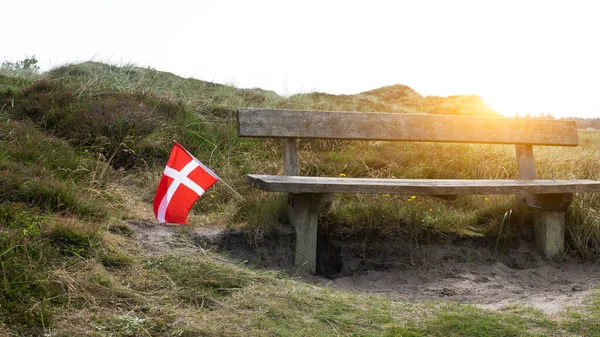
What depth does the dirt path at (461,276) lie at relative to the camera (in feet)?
14.0

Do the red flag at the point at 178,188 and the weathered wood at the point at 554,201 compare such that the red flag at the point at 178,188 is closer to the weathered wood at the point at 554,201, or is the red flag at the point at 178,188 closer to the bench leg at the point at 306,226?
the bench leg at the point at 306,226

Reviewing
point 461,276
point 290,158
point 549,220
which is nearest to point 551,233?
point 549,220

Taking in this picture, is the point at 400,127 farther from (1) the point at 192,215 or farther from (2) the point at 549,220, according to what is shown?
(1) the point at 192,215

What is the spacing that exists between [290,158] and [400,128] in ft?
3.32

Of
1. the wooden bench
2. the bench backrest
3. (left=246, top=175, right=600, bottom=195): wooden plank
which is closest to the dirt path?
the wooden bench

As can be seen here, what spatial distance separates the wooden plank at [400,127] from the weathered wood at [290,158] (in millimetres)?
84

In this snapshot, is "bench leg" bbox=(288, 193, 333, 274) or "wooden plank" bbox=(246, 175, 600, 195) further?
"bench leg" bbox=(288, 193, 333, 274)

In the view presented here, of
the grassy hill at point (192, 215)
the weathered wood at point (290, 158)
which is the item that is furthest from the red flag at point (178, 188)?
the weathered wood at point (290, 158)

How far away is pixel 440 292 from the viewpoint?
4418mm

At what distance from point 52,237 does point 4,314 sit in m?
0.86

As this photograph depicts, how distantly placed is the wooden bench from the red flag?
0.44 metres

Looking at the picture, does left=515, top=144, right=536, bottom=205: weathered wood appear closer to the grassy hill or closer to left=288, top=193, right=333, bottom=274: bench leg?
the grassy hill

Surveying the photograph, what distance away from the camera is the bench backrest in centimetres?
519

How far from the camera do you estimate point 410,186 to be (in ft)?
15.3
